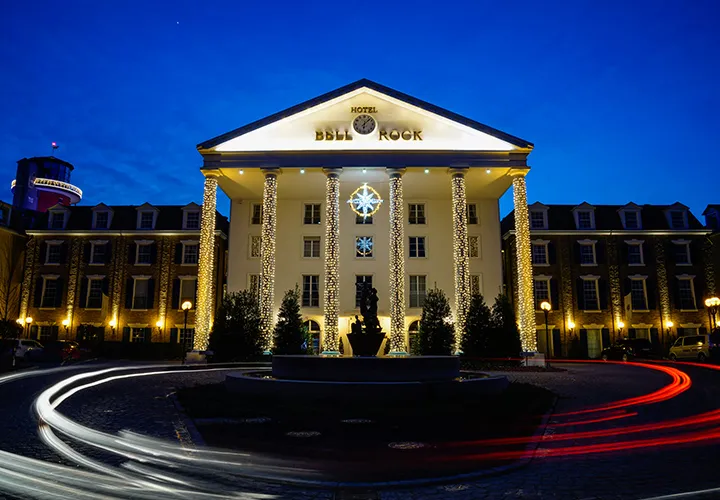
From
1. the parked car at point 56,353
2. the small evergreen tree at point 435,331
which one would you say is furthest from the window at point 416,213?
the parked car at point 56,353

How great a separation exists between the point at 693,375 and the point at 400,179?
20.1m

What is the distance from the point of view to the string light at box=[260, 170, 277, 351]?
32.8 meters

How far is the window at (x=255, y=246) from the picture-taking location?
40312 millimetres

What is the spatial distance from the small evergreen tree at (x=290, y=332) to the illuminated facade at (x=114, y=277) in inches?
508

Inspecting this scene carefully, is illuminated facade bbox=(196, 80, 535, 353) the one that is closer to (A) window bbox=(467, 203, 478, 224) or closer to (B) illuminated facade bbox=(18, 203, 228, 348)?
(A) window bbox=(467, 203, 478, 224)

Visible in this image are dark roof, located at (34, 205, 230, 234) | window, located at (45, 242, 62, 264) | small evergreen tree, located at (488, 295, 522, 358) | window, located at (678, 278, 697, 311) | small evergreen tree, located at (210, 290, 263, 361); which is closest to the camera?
small evergreen tree, located at (488, 295, 522, 358)

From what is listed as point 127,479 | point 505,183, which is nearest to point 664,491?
point 127,479

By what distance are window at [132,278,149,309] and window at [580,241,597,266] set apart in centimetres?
3676

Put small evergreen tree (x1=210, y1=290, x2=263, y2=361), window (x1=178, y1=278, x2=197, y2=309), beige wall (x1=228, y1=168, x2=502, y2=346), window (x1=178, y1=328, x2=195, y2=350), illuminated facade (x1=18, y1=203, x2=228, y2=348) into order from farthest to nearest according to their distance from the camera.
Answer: window (x1=178, y1=278, x2=197, y2=309) → illuminated facade (x1=18, y1=203, x2=228, y2=348) → window (x1=178, y1=328, x2=195, y2=350) → beige wall (x1=228, y1=168, x2=502, y2=346) → small evergreen tree (x1=210, y1=290, x2=263, y2=361)

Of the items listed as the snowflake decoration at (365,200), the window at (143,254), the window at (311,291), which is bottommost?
the window at (311,291)

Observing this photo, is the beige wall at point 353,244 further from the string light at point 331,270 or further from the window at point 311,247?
the string light at point 331,270

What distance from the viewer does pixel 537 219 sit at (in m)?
44.5

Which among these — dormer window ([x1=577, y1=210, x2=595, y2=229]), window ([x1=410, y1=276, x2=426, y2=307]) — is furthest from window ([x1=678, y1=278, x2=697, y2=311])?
window ([x1=410, y1=276, x2=426, y2=307])

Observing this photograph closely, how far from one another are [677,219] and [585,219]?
800 centimetres
